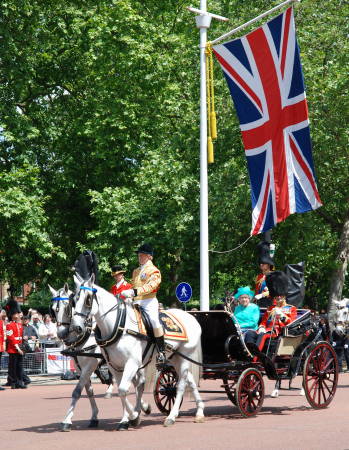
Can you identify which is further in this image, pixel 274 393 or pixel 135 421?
pixel 274 393

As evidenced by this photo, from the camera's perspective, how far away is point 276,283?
15.5 meters

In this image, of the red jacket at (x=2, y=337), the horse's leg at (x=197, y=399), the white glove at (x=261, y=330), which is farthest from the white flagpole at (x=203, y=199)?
the horse's leg at (x=197, y=399)

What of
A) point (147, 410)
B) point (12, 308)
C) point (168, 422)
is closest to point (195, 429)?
point (168, 422)

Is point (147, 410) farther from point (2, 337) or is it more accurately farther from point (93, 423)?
point (2, 337)

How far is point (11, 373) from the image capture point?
2348 cm

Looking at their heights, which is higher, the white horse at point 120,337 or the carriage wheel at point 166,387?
the white horse at point 120,337

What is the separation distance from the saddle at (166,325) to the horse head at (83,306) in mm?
738

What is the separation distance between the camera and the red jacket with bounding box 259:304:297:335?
14961 mm

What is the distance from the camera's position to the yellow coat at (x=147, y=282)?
13070mm

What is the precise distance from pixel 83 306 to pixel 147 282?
1114 millimetres

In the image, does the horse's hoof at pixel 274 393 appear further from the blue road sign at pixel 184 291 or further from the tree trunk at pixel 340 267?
the tree trunk at pixel 340 267

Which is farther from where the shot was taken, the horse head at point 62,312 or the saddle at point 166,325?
the saddle at point 166,325

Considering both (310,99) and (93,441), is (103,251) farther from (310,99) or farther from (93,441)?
(93,441)

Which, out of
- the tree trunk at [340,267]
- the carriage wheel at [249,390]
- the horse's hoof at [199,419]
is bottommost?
the horse's hoof at [199,419]
